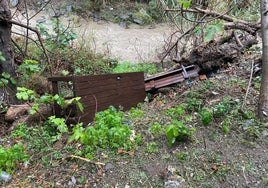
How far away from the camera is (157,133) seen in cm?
227

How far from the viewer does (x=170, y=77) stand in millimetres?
3643

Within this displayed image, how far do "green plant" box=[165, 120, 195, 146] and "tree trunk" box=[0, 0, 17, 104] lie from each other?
2277 millimetres

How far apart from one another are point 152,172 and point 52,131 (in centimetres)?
115

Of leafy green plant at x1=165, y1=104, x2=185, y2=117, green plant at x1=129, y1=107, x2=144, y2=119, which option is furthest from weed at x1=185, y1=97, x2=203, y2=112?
green plant at x1=129, y1=107, x2=144, y2=119

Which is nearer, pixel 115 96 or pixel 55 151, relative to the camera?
pixel 55 151

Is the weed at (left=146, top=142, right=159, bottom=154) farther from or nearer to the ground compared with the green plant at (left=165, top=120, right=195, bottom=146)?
nearer to the ground

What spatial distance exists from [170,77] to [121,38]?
494cm

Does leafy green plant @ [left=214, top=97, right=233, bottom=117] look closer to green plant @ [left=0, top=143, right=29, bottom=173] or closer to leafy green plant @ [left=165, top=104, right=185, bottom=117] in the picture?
leafy green plant @ [left=165, top=104, right=185, bottom=117]

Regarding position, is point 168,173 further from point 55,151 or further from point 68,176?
point 55,151

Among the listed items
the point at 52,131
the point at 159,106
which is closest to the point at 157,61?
the point at 159,106

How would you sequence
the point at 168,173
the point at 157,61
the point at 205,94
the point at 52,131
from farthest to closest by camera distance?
the point at 157,61
the point at 205,94
the point at 52,131
the point at 168,173

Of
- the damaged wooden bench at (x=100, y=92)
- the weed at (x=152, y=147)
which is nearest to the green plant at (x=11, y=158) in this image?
the damaged wooden bench at (x=100, y=92)

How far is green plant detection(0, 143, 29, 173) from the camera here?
2023 mm

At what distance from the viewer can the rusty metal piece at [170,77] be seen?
3.58 m
